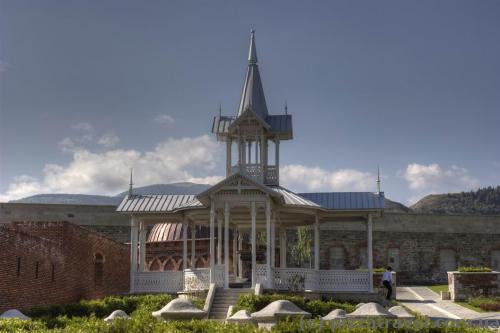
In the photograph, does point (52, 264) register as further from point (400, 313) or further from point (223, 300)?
point (400, 313)

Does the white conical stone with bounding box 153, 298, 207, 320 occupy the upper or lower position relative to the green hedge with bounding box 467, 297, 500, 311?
upper

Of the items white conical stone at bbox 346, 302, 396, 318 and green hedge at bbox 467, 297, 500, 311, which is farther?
green hedge at bbox 467, 297, 500, 311

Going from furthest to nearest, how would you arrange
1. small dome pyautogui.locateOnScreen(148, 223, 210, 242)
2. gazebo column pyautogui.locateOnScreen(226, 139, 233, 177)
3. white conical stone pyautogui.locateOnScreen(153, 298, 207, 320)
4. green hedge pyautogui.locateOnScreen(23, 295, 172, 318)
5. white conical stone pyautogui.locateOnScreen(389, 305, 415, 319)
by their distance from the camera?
1. small dome pyautogui.locateOnScreen(148, 223, 210, 242)
2. gazebo column pyautogui.locateOnScreen(226, 139, 233, 177)
3. green hedge pyautogui.locateOnScreen(23, 295, 172, 318)
4. white conical stone pyautogui.locateOnScreen(153, 298, 207, 320)
5. white conical stone pyautogui.locateOnScreen(389, 305, 415, 319)

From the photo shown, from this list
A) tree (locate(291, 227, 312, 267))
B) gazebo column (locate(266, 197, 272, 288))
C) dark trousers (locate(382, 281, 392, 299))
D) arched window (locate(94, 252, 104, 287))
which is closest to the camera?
gazebo column (locate(266, 197, 272, 288))

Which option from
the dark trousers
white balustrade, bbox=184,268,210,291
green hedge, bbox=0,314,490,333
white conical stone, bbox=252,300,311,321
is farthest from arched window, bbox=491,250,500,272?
green hedge, bbox=0,314,490,333

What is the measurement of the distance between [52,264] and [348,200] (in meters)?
10.7

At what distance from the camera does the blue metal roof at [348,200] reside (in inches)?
1093

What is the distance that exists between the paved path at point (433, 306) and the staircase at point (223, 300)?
609 centimetres

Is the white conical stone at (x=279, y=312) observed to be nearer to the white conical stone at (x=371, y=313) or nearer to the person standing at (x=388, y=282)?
the white conical stone at (x=371, y=313)

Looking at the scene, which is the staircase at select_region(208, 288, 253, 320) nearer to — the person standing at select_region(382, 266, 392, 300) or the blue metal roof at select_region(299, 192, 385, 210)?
the blue metal roof at select_region(299, 192, 385, 210)

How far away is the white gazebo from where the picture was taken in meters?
25.2

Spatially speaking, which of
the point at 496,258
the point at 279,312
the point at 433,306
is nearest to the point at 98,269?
the point at 433,306

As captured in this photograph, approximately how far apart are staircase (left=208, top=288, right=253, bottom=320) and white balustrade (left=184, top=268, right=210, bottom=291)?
1.00m

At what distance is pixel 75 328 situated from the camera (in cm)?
1491
